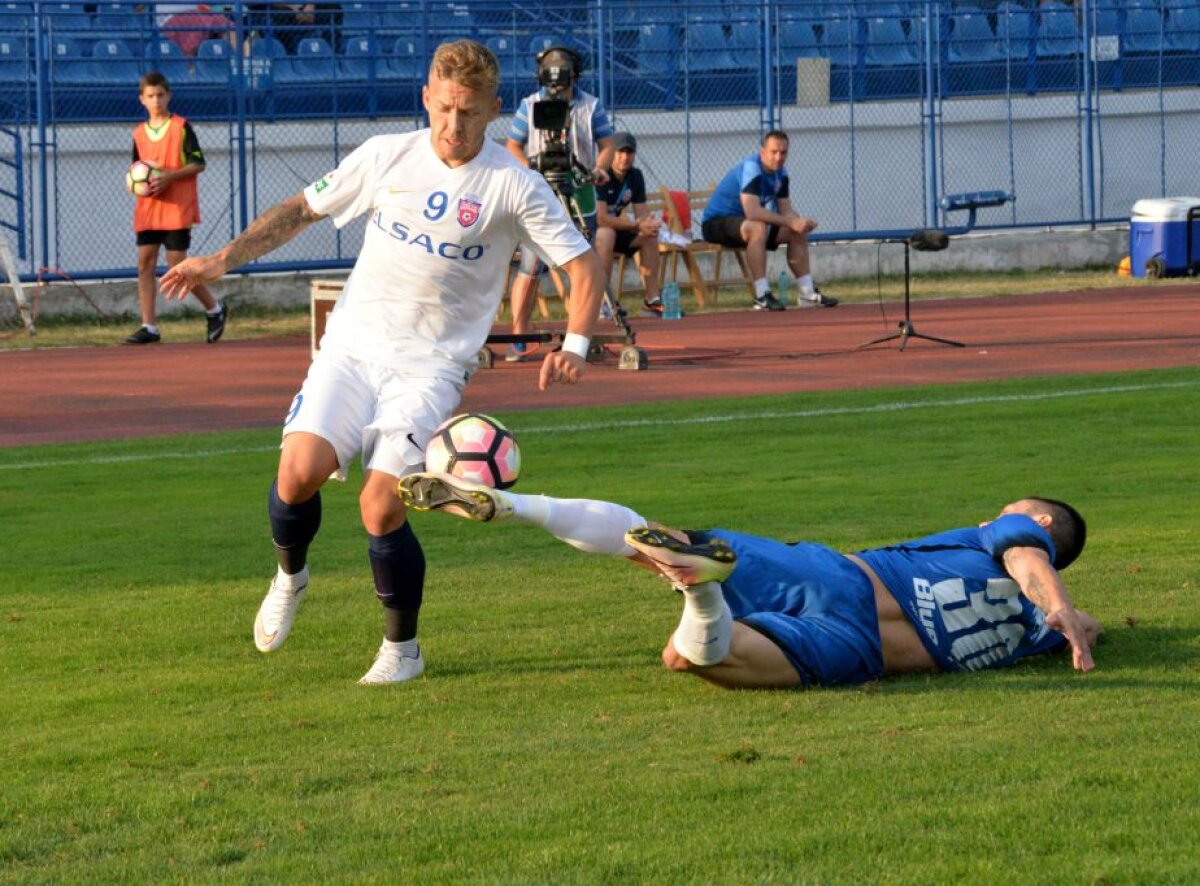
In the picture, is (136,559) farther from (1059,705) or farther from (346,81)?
(346,81)

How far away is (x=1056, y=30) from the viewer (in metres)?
29.3

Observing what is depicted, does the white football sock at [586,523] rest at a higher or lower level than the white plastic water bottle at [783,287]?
lower

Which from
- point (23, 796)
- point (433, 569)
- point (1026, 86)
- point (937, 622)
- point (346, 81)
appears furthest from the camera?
point (1026, 86)

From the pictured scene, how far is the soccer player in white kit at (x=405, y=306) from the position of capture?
626 centimetres

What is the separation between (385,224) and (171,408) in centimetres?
800

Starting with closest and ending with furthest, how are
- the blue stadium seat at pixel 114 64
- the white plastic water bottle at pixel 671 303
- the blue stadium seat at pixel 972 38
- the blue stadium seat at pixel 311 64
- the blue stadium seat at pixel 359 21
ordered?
the white plastic water bottle at pixel 671 303 < the blue stadium seat at pixel 114 64 < the blue stadium seat at pixel 359 21 < the blue stadium seat at pixel 311 64 < the blue stadium seat at pixel 972 38

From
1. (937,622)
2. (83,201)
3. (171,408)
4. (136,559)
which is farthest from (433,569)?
(83,201)

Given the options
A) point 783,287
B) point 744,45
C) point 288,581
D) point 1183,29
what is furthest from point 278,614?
point 1183,29

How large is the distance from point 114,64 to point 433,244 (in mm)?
18493

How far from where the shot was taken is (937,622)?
6258 millimetres

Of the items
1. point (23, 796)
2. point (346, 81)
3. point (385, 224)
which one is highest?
point (346, 81)

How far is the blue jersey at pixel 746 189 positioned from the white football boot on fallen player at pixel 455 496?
15753 millimetres

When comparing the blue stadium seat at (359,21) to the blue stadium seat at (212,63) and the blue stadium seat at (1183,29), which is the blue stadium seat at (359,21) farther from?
the blue stadium seat at (1183,29)

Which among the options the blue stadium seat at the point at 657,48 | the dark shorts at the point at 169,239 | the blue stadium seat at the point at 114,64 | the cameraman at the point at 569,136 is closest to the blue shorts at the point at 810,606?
the cameraman at the point at 569,136
